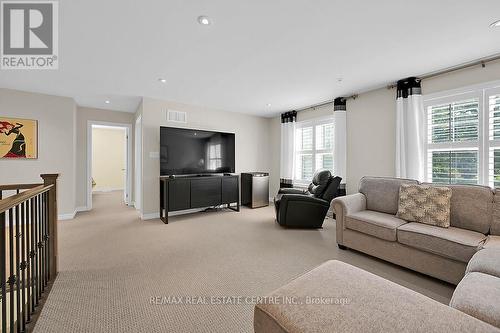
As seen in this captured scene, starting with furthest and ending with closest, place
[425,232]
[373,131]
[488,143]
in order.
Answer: [373,131] < [488,143] < [425,232]

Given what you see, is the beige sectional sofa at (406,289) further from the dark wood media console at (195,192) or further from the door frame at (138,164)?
the door frame at (138,164)

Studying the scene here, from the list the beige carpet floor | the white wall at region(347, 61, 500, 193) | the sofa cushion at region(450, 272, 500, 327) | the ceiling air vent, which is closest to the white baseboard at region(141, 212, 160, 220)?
the beige carpet floor

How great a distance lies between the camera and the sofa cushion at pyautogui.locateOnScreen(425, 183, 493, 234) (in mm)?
2105

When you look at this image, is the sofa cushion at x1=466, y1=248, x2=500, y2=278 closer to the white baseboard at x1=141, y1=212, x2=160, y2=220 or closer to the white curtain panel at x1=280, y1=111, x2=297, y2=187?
the white curtain panel at x1=280, y1=111, x2=297, y2=187

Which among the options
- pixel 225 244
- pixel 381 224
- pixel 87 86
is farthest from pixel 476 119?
pixel 87 86

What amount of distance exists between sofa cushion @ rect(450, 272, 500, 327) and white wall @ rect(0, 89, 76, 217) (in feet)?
18.1

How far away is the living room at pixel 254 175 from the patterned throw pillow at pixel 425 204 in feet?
0.05

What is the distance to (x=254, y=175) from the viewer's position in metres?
5.12

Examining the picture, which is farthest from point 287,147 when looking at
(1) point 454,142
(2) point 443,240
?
(2) point 443,240

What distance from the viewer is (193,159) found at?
4.45 metres

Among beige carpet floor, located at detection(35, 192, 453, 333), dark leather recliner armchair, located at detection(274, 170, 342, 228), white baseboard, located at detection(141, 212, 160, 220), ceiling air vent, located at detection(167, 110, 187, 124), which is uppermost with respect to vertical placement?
ceiling air vent, located at detection(167, 110, 187, 124)

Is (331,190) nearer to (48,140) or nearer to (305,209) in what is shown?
(305,209)

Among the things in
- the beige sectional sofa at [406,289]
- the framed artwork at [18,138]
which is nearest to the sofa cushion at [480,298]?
the beige sectional sofa at [406,289]

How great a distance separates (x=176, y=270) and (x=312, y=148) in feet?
12.9
